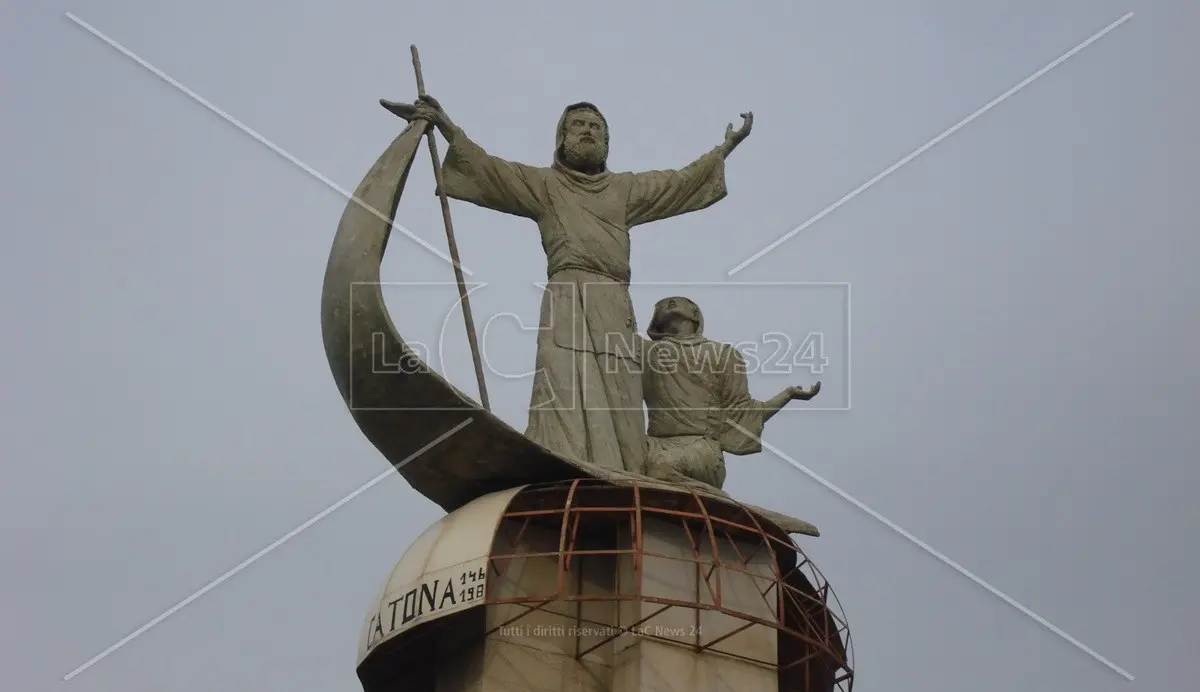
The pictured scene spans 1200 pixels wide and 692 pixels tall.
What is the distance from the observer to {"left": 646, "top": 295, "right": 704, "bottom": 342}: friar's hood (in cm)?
2343

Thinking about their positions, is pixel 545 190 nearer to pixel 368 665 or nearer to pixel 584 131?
pixel 584 131

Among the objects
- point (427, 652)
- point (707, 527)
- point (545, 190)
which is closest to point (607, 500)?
point (707, 527)

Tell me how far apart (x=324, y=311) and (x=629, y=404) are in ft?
13.9

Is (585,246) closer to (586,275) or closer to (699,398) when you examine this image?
(586,275)

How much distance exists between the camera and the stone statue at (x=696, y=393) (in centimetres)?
2255

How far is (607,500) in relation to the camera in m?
20.1

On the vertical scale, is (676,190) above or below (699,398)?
above

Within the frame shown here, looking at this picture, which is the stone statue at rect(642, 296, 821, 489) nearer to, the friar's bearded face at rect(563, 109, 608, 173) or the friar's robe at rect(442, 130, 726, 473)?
the friar's robe at rect(442, 130, 726, 473)

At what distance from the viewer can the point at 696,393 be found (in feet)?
74.9

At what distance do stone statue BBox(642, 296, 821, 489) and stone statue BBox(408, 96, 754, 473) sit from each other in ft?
1.57

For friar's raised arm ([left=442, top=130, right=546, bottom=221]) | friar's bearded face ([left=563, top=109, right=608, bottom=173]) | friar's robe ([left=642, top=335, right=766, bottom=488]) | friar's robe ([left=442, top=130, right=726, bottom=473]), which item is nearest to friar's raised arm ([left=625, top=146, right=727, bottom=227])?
friar's robe ([left=442, top=130, right=726, bottom=473])

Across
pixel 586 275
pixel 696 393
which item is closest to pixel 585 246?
pixel 586 275

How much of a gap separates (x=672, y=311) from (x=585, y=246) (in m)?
1.51

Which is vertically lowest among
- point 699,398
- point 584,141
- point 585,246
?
point 699,398
